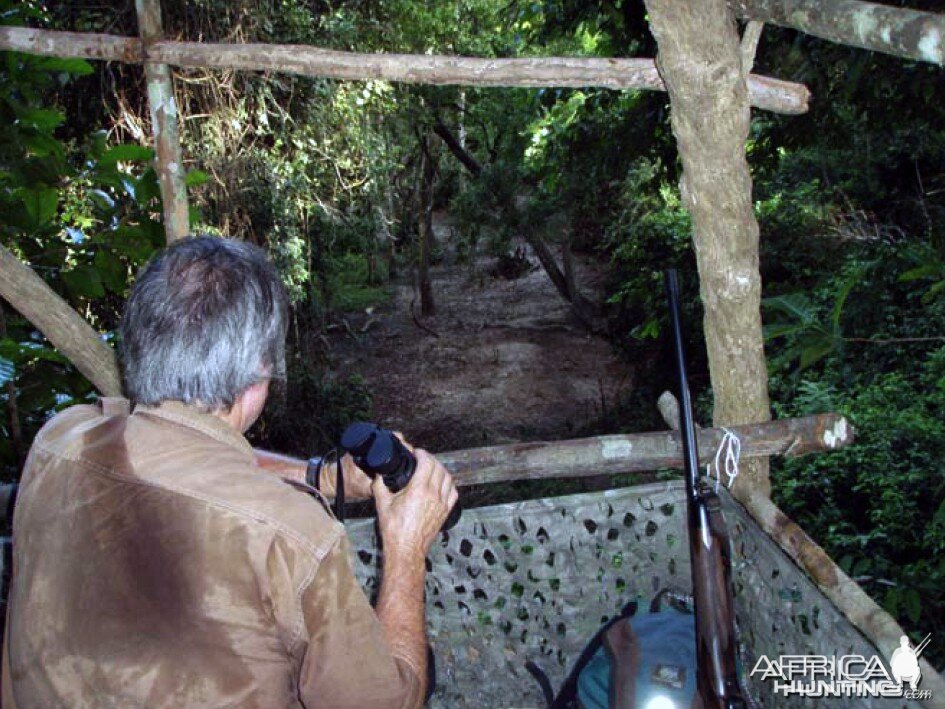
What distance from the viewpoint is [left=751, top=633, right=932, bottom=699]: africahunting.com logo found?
1.29 metres

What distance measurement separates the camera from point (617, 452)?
2.01m

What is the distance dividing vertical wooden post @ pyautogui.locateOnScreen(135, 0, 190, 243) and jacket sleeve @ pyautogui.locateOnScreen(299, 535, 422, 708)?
1.51 metres

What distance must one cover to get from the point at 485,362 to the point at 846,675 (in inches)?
316

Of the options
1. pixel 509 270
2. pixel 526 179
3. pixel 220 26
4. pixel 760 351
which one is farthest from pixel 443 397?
pixel 760 351

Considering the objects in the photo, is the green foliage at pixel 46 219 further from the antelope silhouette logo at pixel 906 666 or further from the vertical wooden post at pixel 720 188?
the antelope silhouette logo at pixel 906 666

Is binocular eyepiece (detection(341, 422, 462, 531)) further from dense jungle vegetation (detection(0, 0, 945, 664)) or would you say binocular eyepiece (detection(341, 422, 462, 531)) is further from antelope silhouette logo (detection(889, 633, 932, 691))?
dense jungle vegetation (detection(0, 0, 945, 664))

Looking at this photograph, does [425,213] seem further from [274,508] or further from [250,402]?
[274,508]

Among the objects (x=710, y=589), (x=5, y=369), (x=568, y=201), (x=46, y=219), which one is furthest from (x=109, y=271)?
(x=568, y=201)

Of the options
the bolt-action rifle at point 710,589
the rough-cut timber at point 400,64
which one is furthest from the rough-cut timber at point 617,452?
the rough-cut timber at point 400,64

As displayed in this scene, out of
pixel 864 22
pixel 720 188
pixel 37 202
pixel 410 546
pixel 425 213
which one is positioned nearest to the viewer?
pixel 410 546

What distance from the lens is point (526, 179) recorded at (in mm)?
9258

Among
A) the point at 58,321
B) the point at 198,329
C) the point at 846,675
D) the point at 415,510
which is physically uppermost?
the point at 58,321

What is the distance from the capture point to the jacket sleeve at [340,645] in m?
1.04

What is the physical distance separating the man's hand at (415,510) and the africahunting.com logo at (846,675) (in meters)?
0.78
